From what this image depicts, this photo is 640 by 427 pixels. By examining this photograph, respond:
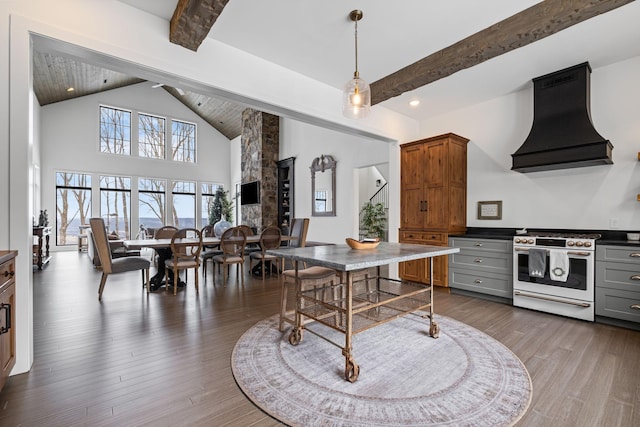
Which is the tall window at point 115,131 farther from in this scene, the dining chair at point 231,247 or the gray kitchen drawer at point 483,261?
the gray kitchen drawer at point 483,261

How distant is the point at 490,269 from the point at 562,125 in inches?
76.6

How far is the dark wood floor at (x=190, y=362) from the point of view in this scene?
5.54ft

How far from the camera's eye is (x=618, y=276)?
9.89ft

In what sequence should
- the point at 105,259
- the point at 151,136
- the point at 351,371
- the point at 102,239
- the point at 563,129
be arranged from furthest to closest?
1. the point at 151,136
2. the point at 105,259
3. the point at 102,239
4. the point at 563,129
5. the point at 351,371

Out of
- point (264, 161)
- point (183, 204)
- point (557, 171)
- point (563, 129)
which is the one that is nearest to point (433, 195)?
point (557, 171)

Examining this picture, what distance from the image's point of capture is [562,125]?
3.58 metres

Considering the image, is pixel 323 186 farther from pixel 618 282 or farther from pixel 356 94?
pixel 618 282

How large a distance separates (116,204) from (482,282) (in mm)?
10944

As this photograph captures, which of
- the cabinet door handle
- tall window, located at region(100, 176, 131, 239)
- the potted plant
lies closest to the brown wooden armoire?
the potted plant

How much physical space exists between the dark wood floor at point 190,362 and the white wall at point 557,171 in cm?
132

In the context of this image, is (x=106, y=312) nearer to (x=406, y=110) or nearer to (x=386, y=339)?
(x=386, y=339)

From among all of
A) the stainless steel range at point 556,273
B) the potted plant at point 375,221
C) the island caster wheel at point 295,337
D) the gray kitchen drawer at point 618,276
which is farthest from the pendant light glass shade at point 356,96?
the potted plant at point 375,221

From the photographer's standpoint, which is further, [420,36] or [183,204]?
[183,204]

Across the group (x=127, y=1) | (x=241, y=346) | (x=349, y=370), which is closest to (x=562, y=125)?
(x=349, y=370)
